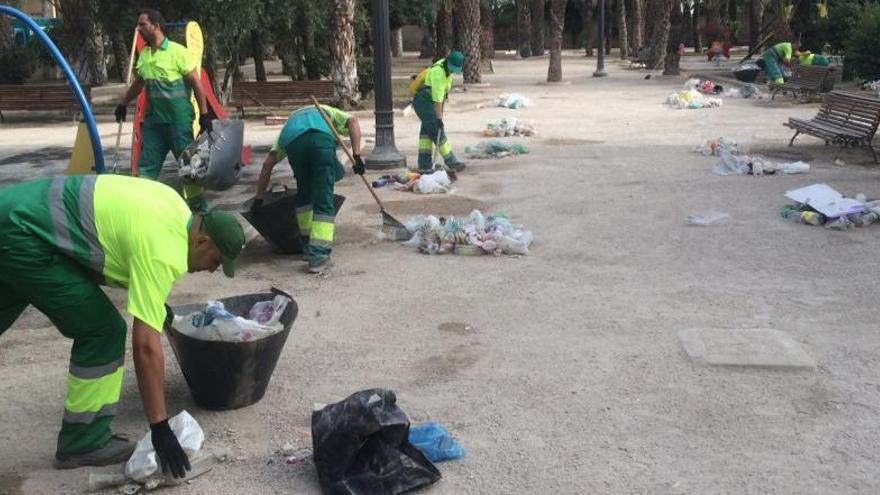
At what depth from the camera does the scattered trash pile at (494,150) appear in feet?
38.2

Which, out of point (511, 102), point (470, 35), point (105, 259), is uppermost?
point (470, 35)

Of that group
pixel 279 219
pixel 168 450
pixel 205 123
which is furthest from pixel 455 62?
pixel 168 450

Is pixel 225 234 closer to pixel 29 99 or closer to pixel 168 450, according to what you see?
pixel 168 450

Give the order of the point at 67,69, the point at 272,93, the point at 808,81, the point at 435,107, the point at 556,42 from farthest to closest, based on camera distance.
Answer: the point at 556,42 < the point at 272,93 < the point at 808,81 < the point at 435,107 < the point at 67,69

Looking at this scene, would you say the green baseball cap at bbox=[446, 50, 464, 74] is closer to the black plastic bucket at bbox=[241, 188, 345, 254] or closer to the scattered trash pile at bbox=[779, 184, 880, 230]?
the black plastic bucket at bbox=[241, 188, 345, 254]

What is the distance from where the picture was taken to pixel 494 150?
11.7m

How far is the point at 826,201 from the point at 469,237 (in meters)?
3.33

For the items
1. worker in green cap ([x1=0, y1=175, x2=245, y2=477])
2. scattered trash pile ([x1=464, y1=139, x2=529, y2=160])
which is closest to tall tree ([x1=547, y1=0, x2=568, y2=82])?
scattered trash pile ([x1=464, y1=139, x2=529, y2=160])

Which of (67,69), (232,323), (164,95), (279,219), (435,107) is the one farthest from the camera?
(435,107)

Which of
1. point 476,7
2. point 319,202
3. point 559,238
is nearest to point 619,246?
point 559,238

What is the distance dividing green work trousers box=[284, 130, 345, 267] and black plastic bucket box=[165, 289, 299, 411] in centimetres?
225

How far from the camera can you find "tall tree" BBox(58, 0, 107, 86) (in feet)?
73.9

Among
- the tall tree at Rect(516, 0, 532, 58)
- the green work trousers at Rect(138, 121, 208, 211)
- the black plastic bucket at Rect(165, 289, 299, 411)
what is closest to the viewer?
the black plastic bucket at Rect(165, 289, 299, 411)

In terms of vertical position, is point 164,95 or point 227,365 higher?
point 164,95
